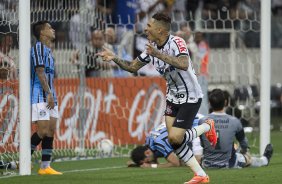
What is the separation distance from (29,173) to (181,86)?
8.55ft

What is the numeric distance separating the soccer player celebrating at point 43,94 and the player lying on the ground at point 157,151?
135 cm

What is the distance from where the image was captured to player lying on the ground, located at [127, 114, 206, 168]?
45.1ft

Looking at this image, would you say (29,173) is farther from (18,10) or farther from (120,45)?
(120,45)

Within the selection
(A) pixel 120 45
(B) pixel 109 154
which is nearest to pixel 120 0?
(A) pixel 120 45

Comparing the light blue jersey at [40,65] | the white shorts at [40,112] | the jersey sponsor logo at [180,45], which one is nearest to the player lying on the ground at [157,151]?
the white shorts at [40,112]

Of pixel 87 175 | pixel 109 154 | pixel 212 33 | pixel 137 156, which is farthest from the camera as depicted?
pixel 212 33

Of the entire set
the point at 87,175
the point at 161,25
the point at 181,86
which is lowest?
the point at 87,175

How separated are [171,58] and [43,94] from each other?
3303 millimetres

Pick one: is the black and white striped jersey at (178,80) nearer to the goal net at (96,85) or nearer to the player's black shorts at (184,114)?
the player's black shorts at (184,114)

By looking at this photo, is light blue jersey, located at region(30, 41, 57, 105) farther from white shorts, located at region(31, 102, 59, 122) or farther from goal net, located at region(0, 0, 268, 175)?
goal net, located at region(0, 0, 268, 175)

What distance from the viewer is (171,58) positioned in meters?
10.8

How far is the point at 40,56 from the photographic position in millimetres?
13352

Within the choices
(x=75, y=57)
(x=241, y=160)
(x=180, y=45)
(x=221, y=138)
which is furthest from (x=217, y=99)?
(x=75, y=57)

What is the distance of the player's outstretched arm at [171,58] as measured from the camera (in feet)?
35.0
